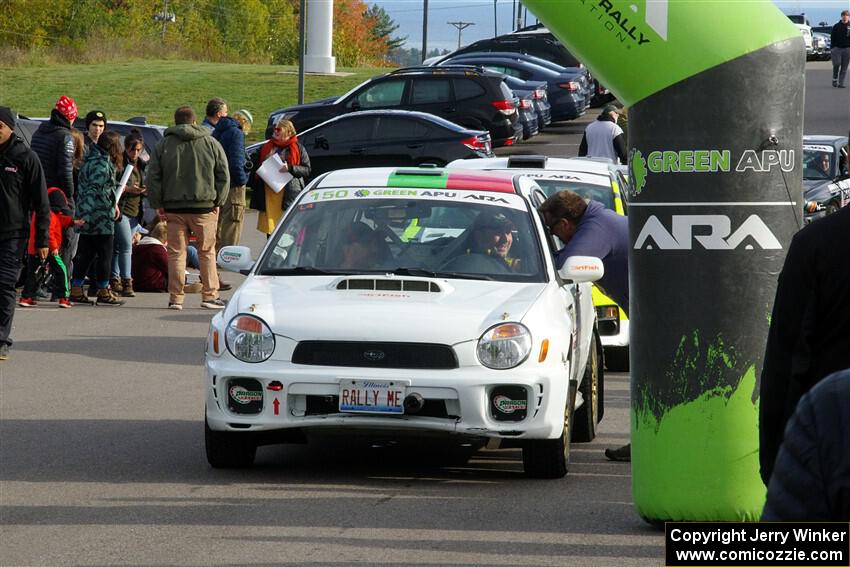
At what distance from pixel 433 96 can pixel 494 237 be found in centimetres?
2386

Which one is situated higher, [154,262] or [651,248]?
[651,248]

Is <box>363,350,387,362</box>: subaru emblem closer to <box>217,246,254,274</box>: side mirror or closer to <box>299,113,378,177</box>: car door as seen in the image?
<box>217,246,254,274</box>: side mirror

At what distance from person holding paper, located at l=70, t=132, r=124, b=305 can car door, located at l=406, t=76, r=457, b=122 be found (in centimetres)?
1597

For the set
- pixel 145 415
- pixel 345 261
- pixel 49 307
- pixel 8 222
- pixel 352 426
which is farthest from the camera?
pixel 49 307

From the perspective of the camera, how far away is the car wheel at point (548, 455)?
27.8 feet

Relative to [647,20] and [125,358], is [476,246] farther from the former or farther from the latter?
[125,358]

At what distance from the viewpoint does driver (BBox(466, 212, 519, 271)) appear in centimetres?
929

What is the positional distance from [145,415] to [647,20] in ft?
17.4

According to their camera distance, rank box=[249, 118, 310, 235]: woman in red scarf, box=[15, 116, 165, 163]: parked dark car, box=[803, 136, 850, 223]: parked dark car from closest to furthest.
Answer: box=[249, 118, 310, 235]: woman in red scarf, box=[15, 116, 165, 163]: parked dark car, box=[803, 136, 850, 223]: parked dark car

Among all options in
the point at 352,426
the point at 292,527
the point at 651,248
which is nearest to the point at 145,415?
the point at 352,426

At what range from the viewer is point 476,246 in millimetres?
9336

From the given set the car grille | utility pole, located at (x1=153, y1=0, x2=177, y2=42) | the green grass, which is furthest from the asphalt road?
utility pole, located at (x1=153, y1=0, x2=177, y2=42)

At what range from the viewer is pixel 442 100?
32.9 m

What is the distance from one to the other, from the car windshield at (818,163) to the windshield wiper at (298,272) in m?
14.6
